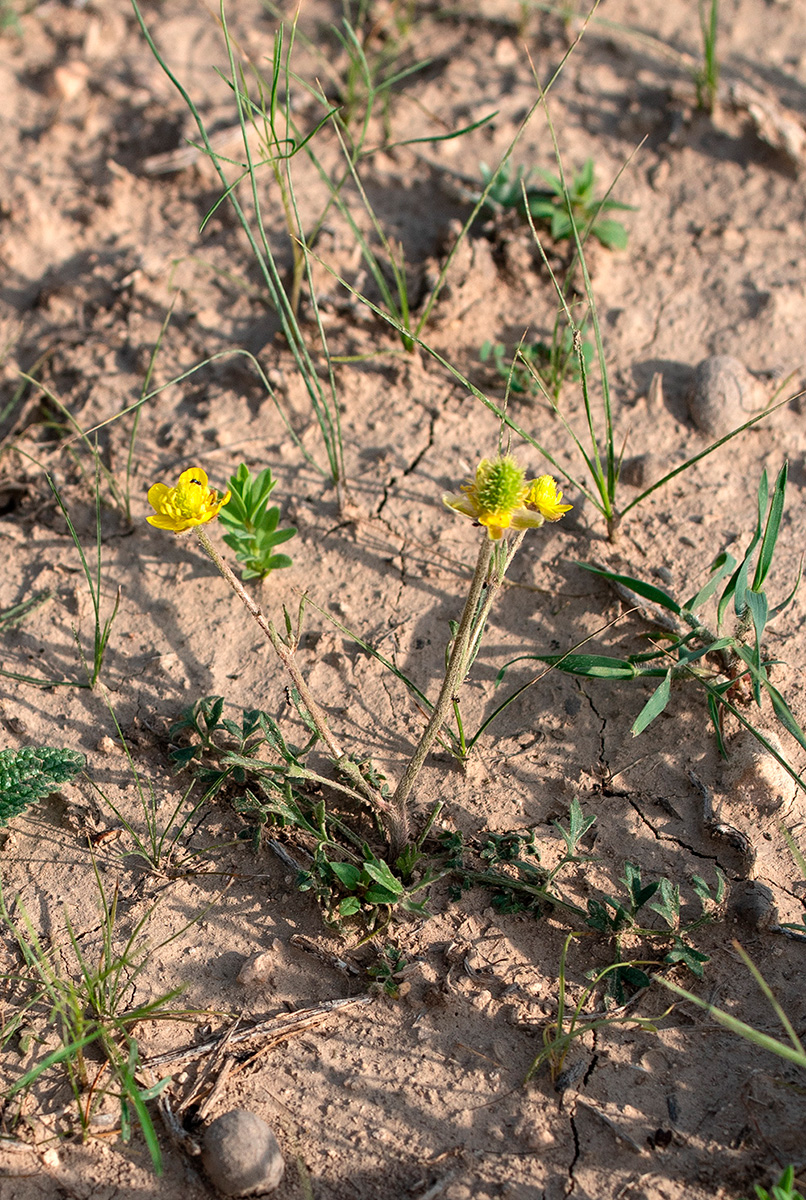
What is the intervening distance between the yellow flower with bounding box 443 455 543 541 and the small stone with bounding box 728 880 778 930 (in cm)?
113

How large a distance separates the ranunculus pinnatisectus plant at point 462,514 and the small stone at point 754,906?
83 cm

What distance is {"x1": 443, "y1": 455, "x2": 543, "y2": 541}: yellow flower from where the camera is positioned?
180 centimetres

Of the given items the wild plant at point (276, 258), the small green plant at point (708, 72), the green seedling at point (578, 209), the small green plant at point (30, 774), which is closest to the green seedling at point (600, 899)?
the small green plant at point (30, 774)

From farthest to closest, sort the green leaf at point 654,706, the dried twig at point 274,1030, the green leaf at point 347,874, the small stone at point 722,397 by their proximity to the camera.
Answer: the small stone at point 722,397, the green leaf at point 654,706, the green leaf at point 347,874, the dried twig at point 274,1030

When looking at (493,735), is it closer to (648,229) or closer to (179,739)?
(179,739)

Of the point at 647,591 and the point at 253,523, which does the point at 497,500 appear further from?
the point at 253,523

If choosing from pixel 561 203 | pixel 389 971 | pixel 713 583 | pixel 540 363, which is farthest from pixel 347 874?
pixel 561 203

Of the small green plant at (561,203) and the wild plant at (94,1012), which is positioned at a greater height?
the small green plant at (561,203)

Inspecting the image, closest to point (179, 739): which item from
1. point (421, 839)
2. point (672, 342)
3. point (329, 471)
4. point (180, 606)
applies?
point (180, 606)

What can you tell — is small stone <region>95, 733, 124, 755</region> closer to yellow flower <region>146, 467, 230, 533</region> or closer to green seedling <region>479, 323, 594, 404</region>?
yellow flower <region>146, 467, 230, 533</region>

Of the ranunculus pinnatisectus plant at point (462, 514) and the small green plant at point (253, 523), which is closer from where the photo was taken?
the ranunculus pinnatisectus plant at point (462, 514)

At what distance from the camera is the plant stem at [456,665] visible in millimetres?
1846

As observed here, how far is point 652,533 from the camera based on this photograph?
2904 millimetres

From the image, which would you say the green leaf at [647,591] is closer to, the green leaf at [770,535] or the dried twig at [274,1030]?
the green leaf at [770,535]
